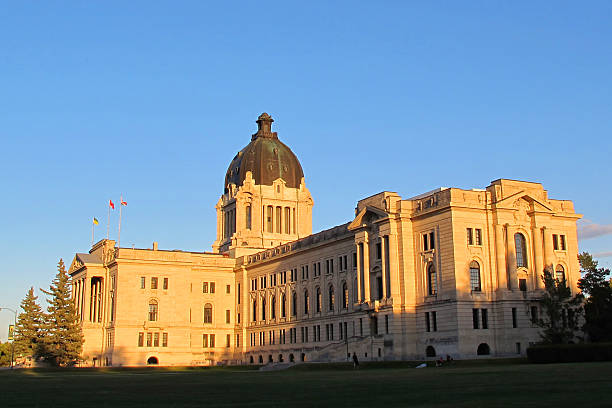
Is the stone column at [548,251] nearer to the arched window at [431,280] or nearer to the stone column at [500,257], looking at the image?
the stone column at [500,257]

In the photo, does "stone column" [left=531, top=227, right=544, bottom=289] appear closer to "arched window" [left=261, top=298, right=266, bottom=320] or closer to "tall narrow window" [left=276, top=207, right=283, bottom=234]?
"arched window" [left=261, top=298, right=266, bottom=320]

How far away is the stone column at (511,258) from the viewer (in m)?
79.2

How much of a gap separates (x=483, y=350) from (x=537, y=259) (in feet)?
39.9

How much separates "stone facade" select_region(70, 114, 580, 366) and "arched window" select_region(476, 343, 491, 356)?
0.11 meters

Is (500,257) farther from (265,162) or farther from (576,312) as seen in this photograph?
(265,162)

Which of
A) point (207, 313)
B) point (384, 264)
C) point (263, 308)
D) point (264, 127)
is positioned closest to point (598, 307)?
point (384, 264)

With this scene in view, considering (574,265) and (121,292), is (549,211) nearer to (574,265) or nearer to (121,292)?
(574,265)

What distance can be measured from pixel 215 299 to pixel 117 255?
19159mm

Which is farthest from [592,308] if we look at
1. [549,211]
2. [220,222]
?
[220,222]

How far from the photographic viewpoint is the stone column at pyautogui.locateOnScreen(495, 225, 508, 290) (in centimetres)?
7938

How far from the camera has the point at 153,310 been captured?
119 m

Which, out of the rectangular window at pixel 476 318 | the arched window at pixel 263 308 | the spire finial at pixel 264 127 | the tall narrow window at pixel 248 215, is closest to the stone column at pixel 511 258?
the rectangular window at pixel 476 318

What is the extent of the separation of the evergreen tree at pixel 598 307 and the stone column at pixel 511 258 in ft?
21.7

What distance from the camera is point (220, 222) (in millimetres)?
145875
